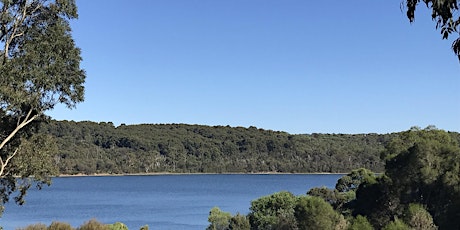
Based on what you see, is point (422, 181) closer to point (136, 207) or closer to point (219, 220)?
point (219, 220)

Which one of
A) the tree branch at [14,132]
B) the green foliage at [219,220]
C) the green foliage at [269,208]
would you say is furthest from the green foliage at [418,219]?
the green foliage at [219,220]

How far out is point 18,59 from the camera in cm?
1429

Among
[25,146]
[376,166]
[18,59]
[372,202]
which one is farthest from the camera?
[376,166]

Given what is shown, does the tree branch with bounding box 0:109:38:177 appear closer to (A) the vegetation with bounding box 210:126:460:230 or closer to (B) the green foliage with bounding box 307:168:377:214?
(A) the vegetation with bounding box 210:126:460:230

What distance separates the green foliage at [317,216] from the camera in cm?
3625

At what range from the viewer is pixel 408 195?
140ft

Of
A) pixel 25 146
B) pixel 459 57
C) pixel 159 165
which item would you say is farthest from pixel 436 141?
pixel 159 165

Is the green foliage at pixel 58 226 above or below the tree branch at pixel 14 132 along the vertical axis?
below

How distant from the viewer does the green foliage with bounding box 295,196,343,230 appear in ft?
119

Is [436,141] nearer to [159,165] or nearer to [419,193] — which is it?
[419,193]

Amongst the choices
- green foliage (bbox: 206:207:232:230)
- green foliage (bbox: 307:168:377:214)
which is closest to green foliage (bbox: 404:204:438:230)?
green foliage (bbox: 307:168:377:214)

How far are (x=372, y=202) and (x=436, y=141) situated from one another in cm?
765

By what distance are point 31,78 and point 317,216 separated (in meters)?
25.5

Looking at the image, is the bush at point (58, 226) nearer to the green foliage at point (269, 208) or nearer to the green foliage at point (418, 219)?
the green foliage at point (418, 219)
